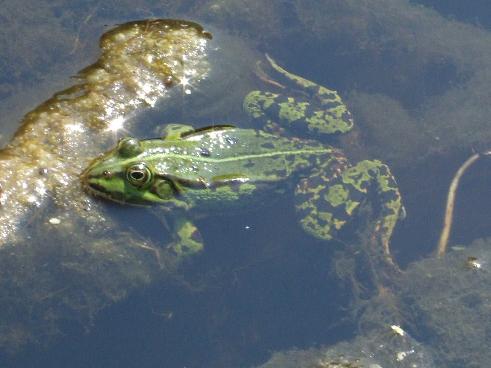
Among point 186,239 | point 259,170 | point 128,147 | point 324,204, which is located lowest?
point 186,239

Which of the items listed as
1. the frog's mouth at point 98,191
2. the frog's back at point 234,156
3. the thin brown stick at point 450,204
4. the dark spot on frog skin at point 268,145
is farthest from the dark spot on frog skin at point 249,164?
the thin brown stick at point 450,204

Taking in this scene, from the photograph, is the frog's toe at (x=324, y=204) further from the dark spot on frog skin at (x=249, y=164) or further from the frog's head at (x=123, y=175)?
the frog's head at (x=123, y=175)

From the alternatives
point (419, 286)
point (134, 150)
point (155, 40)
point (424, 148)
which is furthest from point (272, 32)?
point (419, 286)

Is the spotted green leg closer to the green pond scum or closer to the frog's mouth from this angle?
the green pond scum

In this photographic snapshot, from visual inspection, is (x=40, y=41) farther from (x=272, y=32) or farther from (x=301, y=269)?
(x=301, y=269)

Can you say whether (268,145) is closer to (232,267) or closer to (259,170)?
(259,170)

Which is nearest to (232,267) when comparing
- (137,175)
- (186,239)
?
(186,239)
